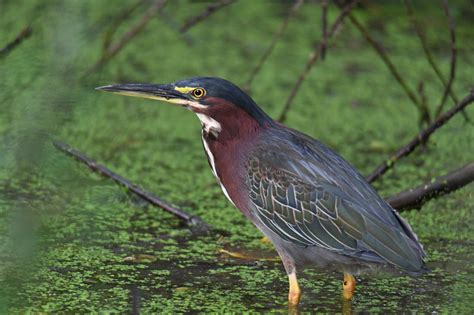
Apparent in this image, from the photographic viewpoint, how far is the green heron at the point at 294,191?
3.34m

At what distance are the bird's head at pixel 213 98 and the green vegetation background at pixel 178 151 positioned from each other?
1.35 feet

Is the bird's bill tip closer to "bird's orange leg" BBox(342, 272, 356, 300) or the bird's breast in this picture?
the bird's breast

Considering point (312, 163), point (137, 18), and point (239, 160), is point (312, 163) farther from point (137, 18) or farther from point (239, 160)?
point (137, 18)

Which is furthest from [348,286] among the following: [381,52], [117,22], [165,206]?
[117,22]

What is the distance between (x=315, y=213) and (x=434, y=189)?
0.97m

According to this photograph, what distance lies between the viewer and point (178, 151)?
5629 millimetres

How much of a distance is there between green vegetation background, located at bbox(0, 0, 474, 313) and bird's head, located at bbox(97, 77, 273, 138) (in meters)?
0.41

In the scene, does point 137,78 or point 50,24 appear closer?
point 50,24

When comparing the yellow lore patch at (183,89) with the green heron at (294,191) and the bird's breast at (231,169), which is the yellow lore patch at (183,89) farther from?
the bird's breast at (231,169)

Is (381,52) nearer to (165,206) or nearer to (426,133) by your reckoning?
(426,133)

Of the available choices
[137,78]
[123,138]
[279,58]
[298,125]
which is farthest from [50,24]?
[279,58]

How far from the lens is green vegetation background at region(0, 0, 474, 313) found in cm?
149

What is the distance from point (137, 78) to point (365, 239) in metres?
3.43

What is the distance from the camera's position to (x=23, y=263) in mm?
1595
